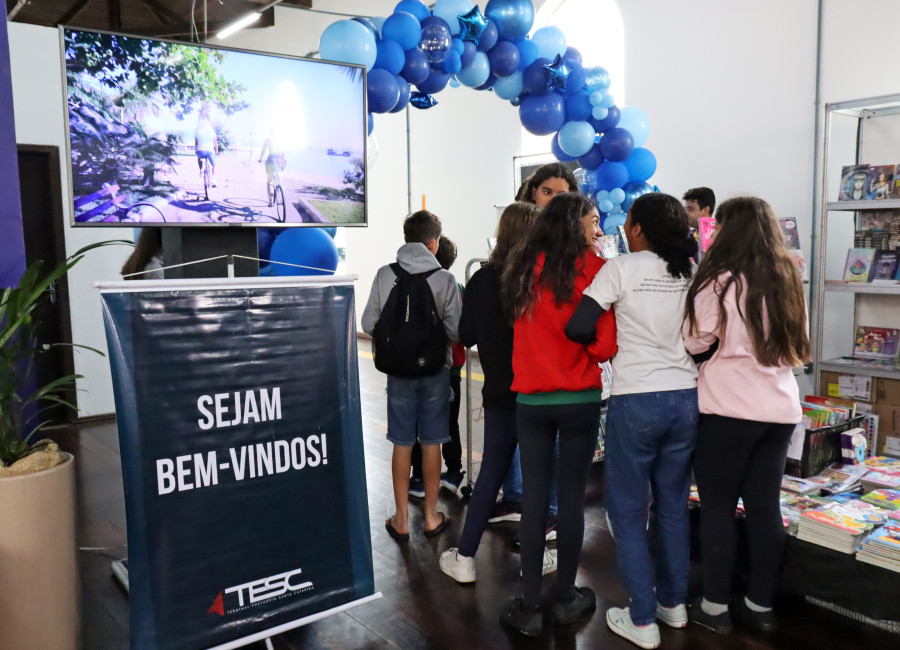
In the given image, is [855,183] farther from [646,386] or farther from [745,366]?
[646,386]

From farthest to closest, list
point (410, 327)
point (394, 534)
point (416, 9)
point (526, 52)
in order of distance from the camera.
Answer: point (526, 52)
point (416, 9)
point (394, 534)
point (410, 327)

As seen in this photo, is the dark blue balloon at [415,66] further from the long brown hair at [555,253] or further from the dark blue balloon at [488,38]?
the long brown hair at [555,253]

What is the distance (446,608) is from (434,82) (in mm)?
2751

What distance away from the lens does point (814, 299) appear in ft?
15.4

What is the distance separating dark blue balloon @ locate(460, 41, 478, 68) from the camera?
158 inches

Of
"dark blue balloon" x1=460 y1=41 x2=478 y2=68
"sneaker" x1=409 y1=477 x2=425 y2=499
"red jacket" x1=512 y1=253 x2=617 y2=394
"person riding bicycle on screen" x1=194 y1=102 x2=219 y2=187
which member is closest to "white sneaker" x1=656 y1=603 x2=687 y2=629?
"red jacket" x1=512 y1=253 x2=617 y2=394

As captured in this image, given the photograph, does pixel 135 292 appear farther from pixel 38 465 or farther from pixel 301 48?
pixel 301 48

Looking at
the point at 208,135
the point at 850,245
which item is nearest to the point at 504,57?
the point at 208,135

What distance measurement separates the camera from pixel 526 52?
4.25 meters

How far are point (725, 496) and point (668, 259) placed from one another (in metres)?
0.79

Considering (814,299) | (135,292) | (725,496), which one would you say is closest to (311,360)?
(135,292)

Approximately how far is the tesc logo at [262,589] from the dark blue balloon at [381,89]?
7.79ft

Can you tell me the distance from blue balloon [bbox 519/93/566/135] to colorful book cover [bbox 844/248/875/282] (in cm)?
188

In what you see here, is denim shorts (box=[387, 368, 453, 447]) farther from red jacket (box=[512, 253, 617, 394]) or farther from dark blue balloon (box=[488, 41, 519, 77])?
dark blue balloon (box=[488, 41, 519, 77])
